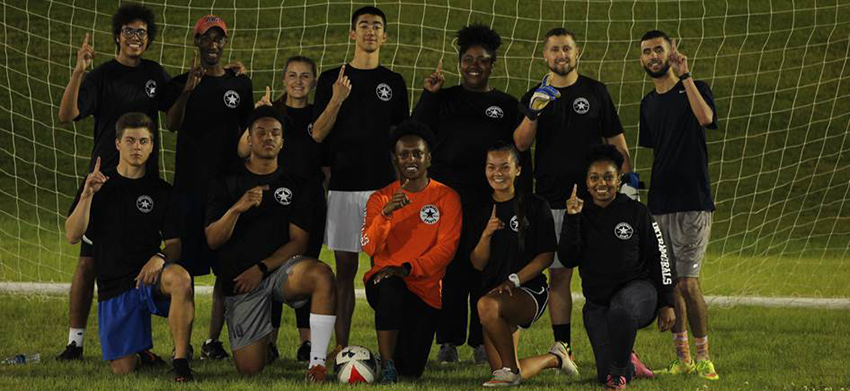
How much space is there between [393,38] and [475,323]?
71.1 ft

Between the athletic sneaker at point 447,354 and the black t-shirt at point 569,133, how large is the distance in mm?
1160

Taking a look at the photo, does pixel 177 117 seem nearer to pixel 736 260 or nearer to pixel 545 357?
pixel 545 357

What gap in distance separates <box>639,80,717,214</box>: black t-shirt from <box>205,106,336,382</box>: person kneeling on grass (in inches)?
85.9

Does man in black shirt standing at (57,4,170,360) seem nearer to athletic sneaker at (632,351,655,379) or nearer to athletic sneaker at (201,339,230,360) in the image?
athletic sneaker at (201,339,230,360)

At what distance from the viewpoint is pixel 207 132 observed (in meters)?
7.91

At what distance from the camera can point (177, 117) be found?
7.89 m

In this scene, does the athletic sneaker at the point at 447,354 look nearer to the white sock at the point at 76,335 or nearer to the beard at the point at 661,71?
the beard at the point at 661,71

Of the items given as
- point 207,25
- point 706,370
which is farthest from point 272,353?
point 706,370

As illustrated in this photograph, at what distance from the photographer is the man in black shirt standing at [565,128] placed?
25.1 feet

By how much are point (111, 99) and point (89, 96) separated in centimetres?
13

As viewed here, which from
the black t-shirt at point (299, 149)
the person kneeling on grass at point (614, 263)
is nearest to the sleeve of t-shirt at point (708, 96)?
the person kneeling on grass at point (614, 263)

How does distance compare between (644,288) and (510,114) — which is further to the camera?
(510,114)

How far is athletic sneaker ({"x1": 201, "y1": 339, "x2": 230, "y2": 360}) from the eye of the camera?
321 inches

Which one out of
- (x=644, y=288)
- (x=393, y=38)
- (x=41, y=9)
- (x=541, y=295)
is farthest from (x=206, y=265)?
(x=41, y=9)
